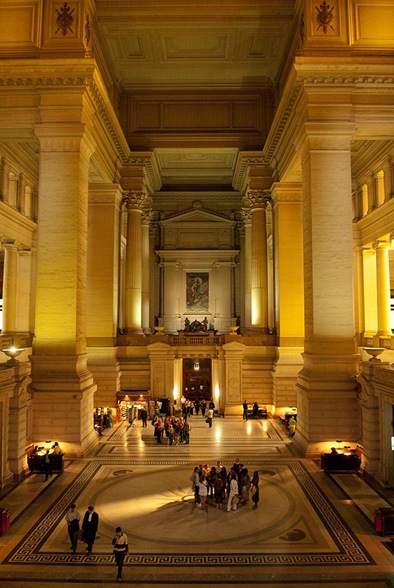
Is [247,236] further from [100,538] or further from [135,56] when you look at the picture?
[100,538]

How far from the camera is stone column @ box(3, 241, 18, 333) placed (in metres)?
29.0

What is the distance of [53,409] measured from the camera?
1667 cm

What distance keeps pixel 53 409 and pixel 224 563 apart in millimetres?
9336

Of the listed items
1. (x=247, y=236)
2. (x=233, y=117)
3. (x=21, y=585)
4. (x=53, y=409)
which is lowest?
(x=21, y=585)

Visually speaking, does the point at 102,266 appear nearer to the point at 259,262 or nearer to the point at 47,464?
the point at 259,262

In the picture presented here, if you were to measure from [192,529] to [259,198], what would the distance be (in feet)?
70.0

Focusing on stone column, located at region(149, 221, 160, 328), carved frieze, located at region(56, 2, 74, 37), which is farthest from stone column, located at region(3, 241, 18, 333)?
carved frieze, located at region(56, 2, 74, 37)

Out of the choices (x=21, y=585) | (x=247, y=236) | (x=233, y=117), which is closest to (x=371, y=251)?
(x=247, y=236)

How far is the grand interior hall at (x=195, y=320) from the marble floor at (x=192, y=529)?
0.07 m

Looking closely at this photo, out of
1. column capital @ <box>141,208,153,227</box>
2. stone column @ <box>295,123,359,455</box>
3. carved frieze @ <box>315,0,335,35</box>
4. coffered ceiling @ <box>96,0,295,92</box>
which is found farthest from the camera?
column capital @ <box>141,208,153,227</box>

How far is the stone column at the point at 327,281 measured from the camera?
1655cm

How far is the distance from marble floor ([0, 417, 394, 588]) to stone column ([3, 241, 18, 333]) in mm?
15283

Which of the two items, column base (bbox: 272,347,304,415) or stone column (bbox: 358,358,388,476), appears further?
column base (bbox: 272,347,304,415)

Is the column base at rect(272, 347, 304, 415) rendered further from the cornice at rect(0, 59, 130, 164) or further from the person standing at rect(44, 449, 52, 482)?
the cornice at rect(0, 59, 130, 164)
